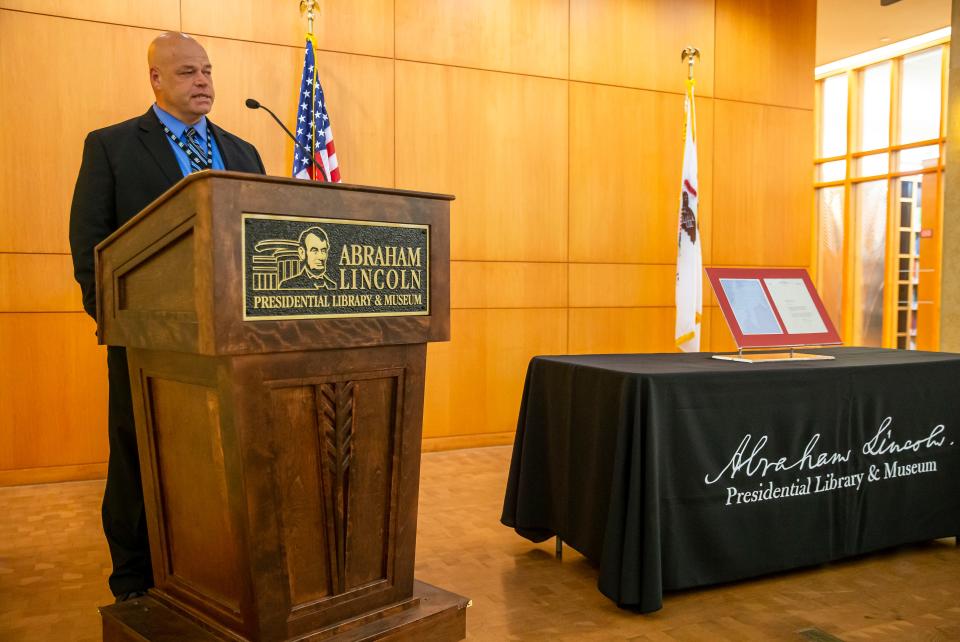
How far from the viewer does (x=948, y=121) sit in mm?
6066

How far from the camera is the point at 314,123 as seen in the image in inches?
171

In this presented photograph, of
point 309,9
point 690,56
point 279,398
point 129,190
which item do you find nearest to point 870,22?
point 690,56

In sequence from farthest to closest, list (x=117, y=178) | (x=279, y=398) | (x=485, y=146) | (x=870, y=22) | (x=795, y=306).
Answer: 1. (x=870, y=22)
2. (x=485, y=146)
3. (x=795, y=306)
4. (x=117, y=178)
5. (x=279, y=398)

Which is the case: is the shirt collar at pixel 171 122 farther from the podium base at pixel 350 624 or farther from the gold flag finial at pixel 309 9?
the gold flag finial at pixel 309 9

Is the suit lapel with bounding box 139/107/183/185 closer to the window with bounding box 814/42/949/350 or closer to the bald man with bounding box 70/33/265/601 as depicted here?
the bald man with bounding box 70/33/265/601

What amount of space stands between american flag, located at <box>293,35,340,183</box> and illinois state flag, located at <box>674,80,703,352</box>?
2.52m

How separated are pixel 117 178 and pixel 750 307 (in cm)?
214

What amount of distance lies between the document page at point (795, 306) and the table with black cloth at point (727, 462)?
0.17 m

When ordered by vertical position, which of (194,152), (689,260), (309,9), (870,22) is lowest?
(689,260)

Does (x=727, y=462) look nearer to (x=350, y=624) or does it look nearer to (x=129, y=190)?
(x=350, y=624)

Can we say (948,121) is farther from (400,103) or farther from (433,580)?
(433,580)

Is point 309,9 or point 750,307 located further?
point 309,9

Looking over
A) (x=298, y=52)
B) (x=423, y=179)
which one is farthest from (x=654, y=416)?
(x=298, y=52)

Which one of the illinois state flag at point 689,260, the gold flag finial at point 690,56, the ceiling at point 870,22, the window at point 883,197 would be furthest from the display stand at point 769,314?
the window at point 883,197
